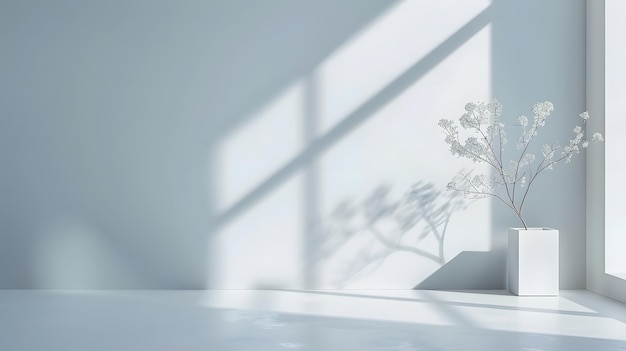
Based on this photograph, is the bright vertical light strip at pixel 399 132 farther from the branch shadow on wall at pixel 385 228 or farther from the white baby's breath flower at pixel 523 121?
the white baby's breath flower at pixel 523 121

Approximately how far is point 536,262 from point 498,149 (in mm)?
588

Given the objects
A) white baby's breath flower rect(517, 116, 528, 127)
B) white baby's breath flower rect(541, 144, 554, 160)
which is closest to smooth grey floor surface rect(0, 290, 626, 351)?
white baby's breath flower rect(541, 144, 554, 160)

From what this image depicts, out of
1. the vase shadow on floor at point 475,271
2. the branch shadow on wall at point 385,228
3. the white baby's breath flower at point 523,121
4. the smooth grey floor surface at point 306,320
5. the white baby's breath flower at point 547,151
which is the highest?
the white baby's breath flower at point 523,121

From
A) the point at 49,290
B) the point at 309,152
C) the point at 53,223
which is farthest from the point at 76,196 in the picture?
the point at 309,152

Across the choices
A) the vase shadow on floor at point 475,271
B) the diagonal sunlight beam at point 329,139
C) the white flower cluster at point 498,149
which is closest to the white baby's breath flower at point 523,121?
the white flower cluster at point 498,149

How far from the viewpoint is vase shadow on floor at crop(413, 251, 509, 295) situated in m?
3.34

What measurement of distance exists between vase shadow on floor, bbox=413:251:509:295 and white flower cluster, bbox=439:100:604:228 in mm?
258

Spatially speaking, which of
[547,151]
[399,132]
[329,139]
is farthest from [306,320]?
[547,151]

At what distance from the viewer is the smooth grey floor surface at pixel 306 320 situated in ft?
7.10

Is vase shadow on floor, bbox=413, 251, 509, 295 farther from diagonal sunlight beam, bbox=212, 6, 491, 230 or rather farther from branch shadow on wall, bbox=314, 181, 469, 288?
diagonal sunlight beam, bbox=212, 6, 491, 230

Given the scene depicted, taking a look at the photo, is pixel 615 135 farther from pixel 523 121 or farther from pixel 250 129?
pixel 250 129

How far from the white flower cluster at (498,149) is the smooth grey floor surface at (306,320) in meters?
0.49

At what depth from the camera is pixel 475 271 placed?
3.34m

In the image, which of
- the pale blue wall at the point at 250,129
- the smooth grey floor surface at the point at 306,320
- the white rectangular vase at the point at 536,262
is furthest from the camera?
the pale blue wall at the point at 250,129
